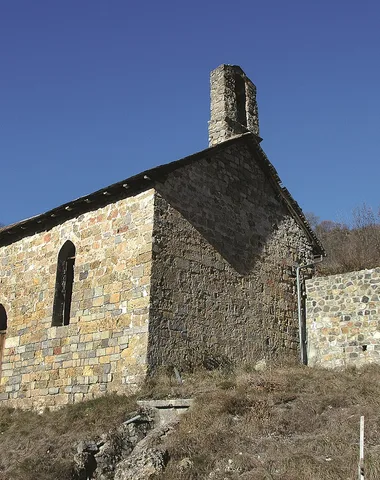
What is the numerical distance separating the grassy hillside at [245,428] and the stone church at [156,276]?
1.07 metres

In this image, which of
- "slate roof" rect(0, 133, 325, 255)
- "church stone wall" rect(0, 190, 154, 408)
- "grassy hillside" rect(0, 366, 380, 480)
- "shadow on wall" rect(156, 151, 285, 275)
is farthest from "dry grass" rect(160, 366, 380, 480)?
"slate roof" rect(0, 133, 325, 255)

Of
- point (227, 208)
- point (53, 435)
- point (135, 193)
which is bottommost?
point (53, 435)

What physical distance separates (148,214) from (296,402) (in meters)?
4.99

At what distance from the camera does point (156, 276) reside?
37.4ft

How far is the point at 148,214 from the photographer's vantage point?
11828 millimetres

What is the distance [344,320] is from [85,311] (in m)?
6.37

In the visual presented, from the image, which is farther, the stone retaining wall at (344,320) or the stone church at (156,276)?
the stone retaining wall at (344,320)

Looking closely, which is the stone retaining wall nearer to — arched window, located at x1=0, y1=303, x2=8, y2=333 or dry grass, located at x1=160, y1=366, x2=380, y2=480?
dry grass, located at x1=160, y1=366, x2=380, y2=480

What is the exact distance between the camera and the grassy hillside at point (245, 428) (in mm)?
7141

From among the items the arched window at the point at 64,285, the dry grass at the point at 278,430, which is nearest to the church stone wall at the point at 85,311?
the arched window at the point at 64,285

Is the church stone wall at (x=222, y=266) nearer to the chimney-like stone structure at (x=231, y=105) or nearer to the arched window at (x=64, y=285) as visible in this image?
the chimney-like stone structure at (x=231, y=105)

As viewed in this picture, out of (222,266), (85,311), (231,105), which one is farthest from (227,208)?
(85,311)

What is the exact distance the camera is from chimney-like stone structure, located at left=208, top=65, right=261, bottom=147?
49.9 ft

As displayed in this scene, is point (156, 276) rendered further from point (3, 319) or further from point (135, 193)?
point (3, 319)
